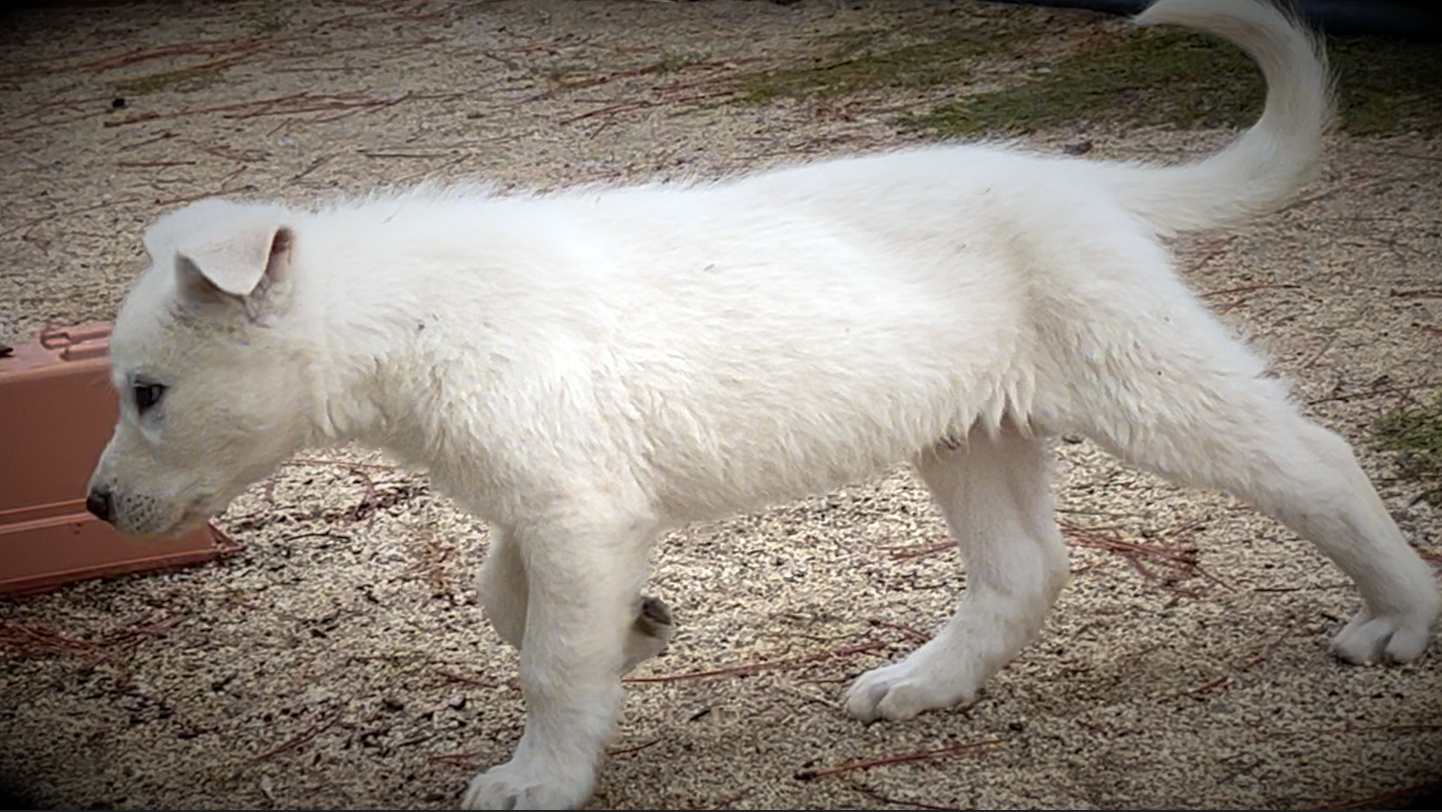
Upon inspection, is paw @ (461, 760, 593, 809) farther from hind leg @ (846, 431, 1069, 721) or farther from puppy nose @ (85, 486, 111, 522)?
puppy nose @ (85, 486, 111, 522)

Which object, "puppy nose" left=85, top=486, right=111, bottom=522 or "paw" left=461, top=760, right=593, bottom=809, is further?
"puppy nose" left=85, top=486, right=111, bottom=522

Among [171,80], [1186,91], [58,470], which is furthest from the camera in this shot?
[171,80]

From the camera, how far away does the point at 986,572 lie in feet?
11.4

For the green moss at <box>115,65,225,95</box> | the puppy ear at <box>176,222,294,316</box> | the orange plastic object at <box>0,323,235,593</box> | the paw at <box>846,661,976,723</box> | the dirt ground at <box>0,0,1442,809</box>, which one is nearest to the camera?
the puppy ear at <box>176,222,294,316</box>

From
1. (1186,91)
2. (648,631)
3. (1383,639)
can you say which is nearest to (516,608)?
(648,631)

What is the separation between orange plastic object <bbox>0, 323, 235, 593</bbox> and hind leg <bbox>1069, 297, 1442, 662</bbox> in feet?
7.24

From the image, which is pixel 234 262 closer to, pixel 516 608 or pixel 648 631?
pixel 516 608

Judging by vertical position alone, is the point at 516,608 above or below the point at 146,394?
below

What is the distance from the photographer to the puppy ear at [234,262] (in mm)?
2775

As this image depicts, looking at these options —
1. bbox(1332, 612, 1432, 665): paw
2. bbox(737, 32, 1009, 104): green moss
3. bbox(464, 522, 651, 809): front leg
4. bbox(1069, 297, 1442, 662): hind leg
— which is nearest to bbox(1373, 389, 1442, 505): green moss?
bbox(1332, 612, 1432, 665): paw

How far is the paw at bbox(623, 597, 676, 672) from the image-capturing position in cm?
328

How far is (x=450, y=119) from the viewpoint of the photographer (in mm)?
7715

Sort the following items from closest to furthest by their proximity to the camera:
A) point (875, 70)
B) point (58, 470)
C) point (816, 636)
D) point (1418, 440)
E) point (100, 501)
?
point (100, 501) < point (816, 636) < point (58, 470) < point (1418, 440) < point (875, 70)

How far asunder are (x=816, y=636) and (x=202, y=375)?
152 centimetres
